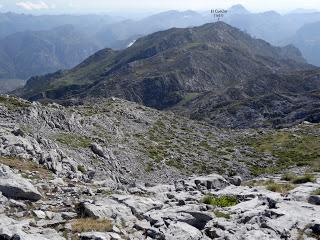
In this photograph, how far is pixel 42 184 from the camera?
28.7 meters

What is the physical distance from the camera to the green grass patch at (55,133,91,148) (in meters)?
55.5

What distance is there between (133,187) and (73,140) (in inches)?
1034

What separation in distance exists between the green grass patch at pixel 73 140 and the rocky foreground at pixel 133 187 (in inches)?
6.7

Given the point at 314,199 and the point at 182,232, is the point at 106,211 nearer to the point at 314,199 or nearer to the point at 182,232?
the point at 182,232

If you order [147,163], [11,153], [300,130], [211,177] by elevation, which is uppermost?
[11,153]

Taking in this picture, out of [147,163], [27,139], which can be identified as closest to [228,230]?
[27,139]

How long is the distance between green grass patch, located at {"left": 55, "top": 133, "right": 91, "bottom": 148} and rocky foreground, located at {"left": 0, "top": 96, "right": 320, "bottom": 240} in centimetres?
17

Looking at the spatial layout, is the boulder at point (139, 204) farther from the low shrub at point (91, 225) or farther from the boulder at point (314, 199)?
the boulder at point (314, 199)

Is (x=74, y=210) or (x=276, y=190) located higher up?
(x=74, y=210)

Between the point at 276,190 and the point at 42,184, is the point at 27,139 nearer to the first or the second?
the point at 42,184

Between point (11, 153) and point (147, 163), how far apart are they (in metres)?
27.4

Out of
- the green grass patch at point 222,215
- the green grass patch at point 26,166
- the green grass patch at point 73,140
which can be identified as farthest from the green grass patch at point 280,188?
the green grass patch at point 73,140

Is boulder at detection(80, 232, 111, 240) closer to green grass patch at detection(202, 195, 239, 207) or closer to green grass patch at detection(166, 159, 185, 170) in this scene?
green grass patch at detection(202, 195, 239, 207)

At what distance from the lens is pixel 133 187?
111ft
